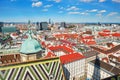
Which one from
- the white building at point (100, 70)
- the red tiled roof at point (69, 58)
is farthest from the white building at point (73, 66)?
the white building at point (100, 70)

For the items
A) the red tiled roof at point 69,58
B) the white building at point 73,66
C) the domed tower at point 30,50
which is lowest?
the white building at point 73,66

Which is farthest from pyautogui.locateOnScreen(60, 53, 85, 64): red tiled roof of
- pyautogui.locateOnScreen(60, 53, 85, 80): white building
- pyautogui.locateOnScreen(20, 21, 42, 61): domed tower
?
pyautogui.locateOnScreen(20, 21, 42, 61): domed tower

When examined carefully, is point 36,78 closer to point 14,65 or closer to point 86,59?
point 14,65

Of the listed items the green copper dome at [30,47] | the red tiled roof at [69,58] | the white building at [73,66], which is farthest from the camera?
the red tiled roof at [69,58]

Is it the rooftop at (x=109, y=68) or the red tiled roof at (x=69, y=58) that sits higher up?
the red tiled roof at (x=69, y=58)

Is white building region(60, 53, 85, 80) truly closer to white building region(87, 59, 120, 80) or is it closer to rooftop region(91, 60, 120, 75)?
white building region(87, 59, 120, 80)

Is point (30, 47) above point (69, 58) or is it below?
above

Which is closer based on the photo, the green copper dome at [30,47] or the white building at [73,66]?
the green copper dome at [30,47]

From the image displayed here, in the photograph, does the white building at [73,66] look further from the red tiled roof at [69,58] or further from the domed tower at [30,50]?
the domed tower at [30,50]

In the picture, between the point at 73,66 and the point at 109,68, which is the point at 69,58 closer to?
the point at 73,66

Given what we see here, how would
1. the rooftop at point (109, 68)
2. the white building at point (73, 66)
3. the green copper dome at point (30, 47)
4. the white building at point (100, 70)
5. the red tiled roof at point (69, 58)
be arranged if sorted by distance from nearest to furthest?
the green copper dome at point (30, 47) < the rooftop at point (109, 68) < the white building at point (100, 70) < the white building at point (73, 66) < the red tiled roof at point (69, 58)

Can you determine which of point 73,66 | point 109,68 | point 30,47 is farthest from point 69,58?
point 30,47
